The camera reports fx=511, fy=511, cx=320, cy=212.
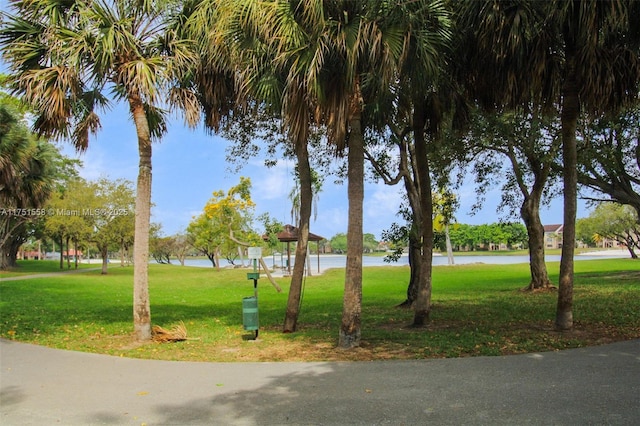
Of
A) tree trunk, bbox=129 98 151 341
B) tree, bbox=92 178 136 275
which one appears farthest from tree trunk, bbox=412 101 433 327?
tree, bbox=92 178 136 275

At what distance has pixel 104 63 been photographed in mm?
9422

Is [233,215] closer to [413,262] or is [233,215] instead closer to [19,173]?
[19,173]

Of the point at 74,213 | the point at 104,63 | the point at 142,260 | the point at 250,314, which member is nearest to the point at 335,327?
the point at 250,314

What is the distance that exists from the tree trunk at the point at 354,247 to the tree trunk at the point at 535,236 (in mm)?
13009

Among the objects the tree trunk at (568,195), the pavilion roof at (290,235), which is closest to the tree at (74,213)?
the pavilion roof at (290,235)

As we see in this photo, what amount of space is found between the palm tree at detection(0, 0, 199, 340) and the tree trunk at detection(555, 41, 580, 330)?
738cm

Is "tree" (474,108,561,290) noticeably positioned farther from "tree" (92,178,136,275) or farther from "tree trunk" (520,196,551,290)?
"tree" (92,178,136,275)

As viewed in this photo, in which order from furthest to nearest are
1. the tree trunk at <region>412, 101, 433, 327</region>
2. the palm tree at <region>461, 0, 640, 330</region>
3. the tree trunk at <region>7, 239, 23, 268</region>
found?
the tree trunk at <region>7, 239, 23, 268</region> < the tree trunk at <region>412, 101, 433, 327</region> < the palm tree at <region>461, 0, 640, 330</region>

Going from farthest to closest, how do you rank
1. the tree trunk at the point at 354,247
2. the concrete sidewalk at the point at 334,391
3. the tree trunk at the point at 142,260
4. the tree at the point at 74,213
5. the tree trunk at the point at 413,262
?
the tree at the point at 74,213
the tree trunk at the point at 413,262
the tree trunk at the point at 142,260
the tree trunk at the point at 354,247
the concrete sidewalk at the point at 334,391

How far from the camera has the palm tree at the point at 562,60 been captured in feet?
28.6

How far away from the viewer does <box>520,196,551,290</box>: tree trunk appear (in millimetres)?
19938

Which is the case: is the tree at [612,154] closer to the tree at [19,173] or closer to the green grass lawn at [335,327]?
the green grass lawn at [335,327]

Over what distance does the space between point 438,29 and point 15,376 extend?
343 inches

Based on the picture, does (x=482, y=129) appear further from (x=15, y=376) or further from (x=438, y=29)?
(x=15, y=376)
